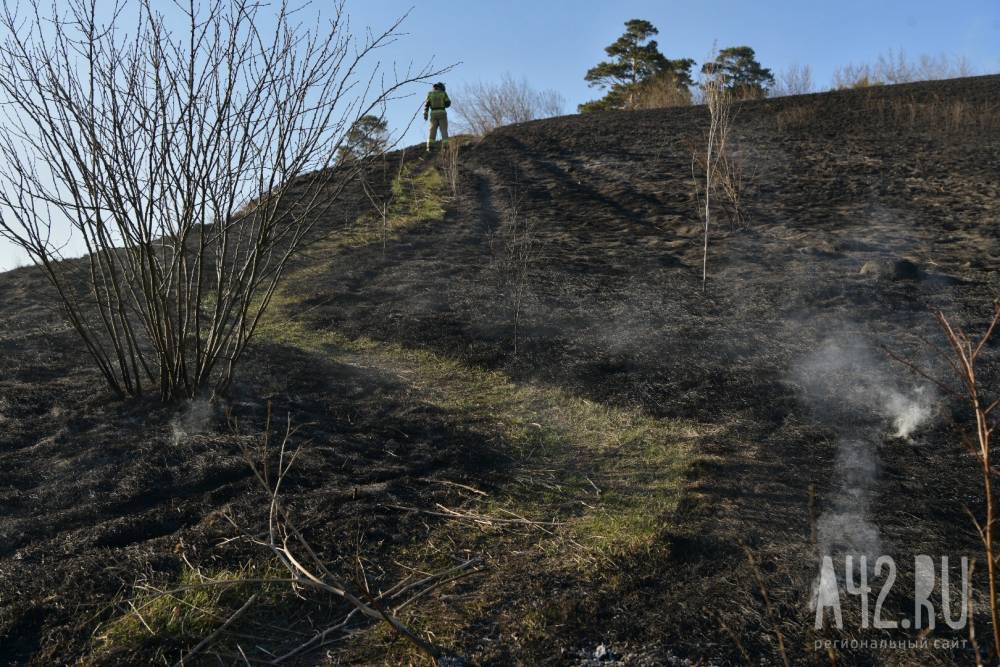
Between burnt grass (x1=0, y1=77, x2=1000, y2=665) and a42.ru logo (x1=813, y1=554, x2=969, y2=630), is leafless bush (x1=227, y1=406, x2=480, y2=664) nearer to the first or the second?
burnt grass (x1=0, y1=77, x2=1000, y2=665)

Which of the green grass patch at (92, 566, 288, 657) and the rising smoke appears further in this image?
the rising smoke

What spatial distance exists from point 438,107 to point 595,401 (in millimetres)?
9023

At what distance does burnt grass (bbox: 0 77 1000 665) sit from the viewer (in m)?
2.57

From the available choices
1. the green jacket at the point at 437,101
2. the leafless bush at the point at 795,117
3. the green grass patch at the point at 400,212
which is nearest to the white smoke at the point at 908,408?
the green grass patch at the point at 400,212

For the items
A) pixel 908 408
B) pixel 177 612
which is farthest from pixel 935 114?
pixel 177 612

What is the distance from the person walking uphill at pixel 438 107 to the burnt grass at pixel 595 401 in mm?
2595

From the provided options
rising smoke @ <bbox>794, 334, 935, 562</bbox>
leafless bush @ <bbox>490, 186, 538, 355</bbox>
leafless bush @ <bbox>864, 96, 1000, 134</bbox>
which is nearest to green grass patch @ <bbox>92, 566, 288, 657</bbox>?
rising smoke @ <bbox>794, 334, 935, 562</bbox>

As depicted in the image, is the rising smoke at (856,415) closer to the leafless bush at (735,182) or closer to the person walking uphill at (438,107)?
the leafless bush at (735,182)

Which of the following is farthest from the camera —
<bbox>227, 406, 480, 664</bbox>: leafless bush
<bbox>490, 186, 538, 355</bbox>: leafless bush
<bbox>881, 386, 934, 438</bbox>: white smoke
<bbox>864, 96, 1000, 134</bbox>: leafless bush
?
<bbox>864, 96, 1000, 134</bbox>: leafless bush

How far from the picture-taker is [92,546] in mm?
2984

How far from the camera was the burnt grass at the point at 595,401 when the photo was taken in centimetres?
257

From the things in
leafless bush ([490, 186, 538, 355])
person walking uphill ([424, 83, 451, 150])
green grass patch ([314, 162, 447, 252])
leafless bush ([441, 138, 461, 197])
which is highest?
person walking uphill ([424, 83, 451, 150])

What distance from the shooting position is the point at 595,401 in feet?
16.4

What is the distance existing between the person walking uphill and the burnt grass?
2.59 meters
